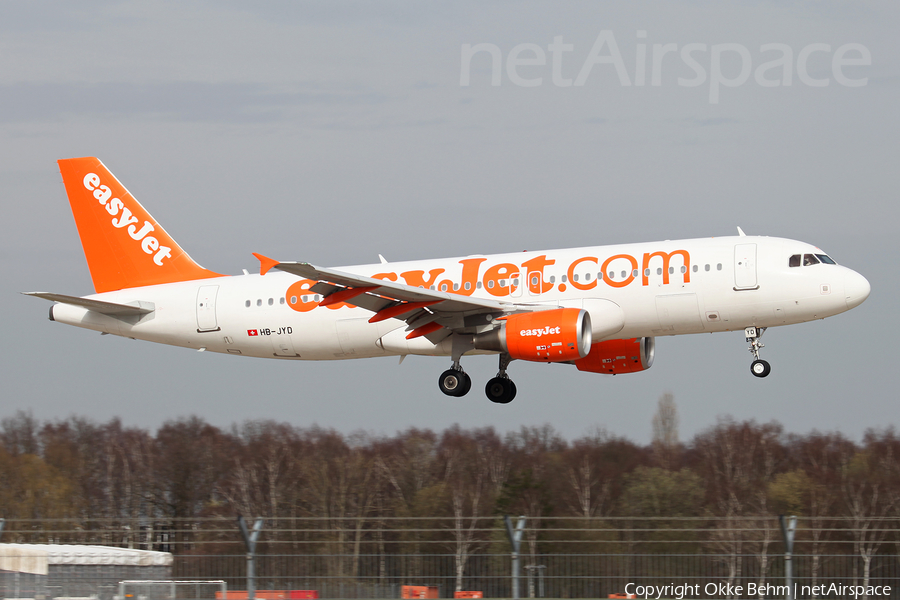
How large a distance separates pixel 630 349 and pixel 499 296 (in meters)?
5.45

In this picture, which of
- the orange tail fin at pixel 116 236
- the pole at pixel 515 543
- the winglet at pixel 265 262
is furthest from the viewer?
the orange tail fin at pixel 116 236

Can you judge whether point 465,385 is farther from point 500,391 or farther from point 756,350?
point 756,350

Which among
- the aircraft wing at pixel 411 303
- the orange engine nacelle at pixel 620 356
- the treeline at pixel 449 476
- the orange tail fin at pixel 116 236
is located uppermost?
the orange tail fin at pixel 116 236

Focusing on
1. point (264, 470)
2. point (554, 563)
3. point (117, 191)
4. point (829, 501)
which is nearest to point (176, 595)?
point (554, 563)

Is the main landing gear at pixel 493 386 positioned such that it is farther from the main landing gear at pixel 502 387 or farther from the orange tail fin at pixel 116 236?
the orange tail fin at pixel 116 236

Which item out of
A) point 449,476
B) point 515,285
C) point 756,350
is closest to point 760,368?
point 756,350

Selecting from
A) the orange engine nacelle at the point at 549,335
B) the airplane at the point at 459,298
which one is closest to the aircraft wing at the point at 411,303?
the airplane at the point at 459,298

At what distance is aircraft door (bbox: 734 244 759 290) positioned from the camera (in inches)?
1106

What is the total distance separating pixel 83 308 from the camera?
34125mm

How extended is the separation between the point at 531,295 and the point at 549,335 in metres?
2.19

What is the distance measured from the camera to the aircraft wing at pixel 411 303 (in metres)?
27.4

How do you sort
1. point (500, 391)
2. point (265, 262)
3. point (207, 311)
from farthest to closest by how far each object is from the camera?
1. point (207, 311)
2. point (500, 391)
3. point (265, 262)

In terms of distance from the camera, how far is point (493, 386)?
32.7m

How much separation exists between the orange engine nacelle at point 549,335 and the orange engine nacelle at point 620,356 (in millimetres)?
4955
